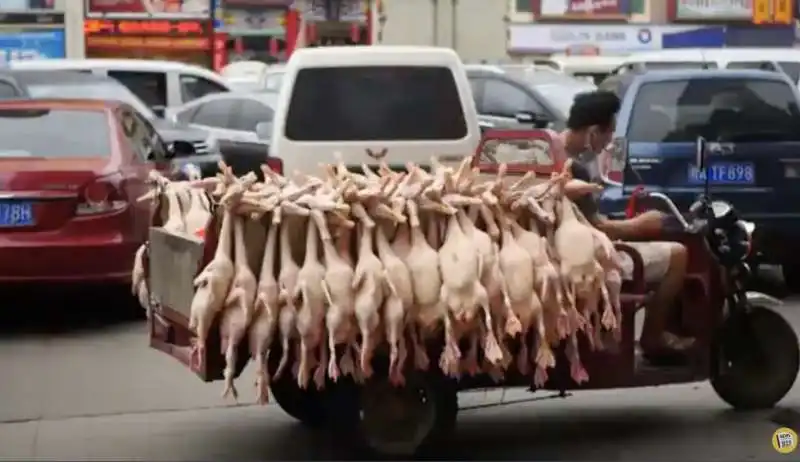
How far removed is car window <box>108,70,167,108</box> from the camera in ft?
69.9

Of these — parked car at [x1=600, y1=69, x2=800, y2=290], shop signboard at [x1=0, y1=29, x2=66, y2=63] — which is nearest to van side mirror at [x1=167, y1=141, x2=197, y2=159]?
parked car at [x1=600, y1=69, x2=800, y2=290]

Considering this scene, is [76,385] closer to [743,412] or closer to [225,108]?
[743,412]

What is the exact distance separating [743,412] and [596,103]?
61.6 inches

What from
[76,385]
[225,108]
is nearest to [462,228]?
[76,385]

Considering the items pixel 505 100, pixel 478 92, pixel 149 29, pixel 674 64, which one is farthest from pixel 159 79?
pixel 149 29

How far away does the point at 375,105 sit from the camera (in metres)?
10.8

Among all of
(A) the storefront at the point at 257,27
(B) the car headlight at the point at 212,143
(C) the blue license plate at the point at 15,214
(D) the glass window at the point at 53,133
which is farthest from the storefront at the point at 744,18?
(C) the blue license plate at the point at 15,214

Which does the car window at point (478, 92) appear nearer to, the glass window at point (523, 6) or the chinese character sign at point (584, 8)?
the glass window at point (523, 6)

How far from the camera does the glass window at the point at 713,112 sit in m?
11.0

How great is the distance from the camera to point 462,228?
20.5 ft

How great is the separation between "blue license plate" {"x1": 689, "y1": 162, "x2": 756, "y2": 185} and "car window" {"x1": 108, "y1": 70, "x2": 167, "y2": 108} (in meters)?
11.7

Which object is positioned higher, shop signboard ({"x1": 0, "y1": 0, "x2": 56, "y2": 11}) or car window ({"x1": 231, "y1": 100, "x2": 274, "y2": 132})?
shop signboard ({"x1": 0, "y1": 0, "x2": 56, "y2": 11})

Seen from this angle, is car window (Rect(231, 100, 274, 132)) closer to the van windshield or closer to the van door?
the van windshield

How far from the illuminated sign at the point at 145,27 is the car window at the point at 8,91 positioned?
58.6 ft
